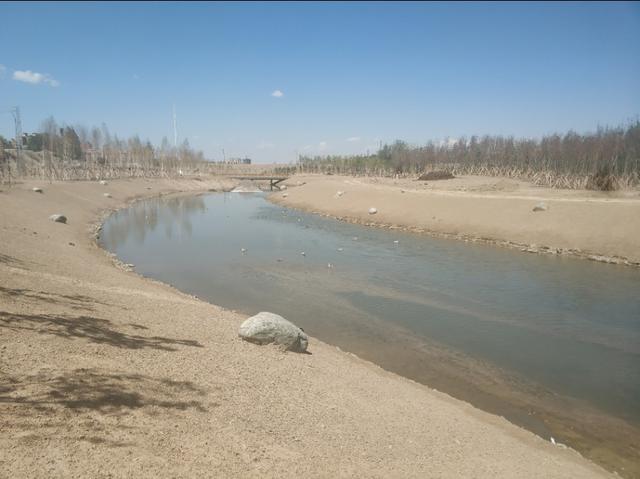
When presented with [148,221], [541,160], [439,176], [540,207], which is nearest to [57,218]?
[148,221]

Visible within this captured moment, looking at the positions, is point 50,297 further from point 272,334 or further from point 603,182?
point 603,182

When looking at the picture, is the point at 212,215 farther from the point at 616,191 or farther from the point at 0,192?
the point at 616,191

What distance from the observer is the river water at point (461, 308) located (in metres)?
9.98

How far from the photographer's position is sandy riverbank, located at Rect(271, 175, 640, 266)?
26266 mm

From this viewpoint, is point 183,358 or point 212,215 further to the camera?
point 212,215

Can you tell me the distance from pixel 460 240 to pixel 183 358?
28540 millimetres

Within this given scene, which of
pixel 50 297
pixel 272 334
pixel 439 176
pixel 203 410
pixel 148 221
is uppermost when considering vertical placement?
pixel 439 176

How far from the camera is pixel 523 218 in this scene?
3250 cm

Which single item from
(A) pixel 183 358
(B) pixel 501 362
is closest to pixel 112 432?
(A) pixel 183 358

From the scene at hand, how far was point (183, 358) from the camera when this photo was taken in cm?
799

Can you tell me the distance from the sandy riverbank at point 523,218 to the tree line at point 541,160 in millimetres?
8875

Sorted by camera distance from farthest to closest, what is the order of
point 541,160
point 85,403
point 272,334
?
point 541,160, point 272,334, point 85,403

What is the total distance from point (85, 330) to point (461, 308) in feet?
44.3

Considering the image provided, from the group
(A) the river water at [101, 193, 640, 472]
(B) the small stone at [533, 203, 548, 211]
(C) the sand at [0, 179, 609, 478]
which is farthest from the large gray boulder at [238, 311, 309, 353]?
(B) the small stone at [533, 203, 548, 211]
